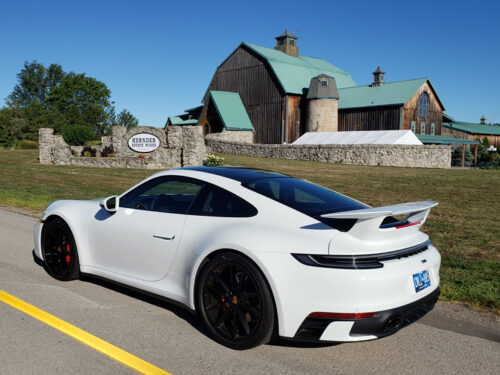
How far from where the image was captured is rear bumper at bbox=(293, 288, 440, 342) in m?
3.13

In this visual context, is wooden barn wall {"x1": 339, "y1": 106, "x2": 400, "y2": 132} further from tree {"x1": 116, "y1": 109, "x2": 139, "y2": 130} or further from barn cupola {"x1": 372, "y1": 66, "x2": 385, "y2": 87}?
tree {"x1": 116, "y1": 109, "x2": 139, "y2": 130}

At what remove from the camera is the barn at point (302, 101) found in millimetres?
46156

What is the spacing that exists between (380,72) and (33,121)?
52.8 meters

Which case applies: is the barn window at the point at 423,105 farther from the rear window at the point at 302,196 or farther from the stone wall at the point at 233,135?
the rear window at the point at 302,196

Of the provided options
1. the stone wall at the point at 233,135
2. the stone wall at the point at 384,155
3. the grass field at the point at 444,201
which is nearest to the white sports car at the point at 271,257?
the grass field at the point at 444,201

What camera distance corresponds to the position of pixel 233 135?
48.3m

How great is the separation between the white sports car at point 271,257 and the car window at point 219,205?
10 millimetres

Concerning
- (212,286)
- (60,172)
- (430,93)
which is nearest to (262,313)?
(212,286)

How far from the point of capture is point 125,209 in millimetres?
4594

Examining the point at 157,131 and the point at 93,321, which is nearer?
the point at 93,321

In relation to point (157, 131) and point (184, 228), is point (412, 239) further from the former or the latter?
point (157, 131)

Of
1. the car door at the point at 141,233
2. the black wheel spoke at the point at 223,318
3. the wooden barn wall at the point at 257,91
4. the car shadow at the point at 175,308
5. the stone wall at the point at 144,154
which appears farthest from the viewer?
the wooden barn wall at the point at 257,91

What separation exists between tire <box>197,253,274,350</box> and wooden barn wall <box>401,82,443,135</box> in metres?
44.3

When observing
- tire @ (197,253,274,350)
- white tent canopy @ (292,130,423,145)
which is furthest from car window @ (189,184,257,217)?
white tent canopy @ (292,130,423,145)
